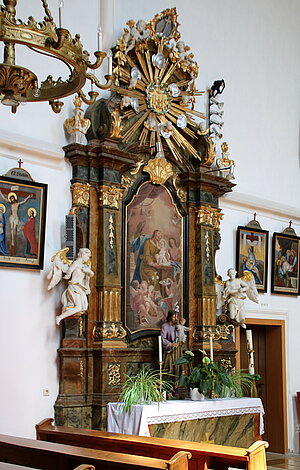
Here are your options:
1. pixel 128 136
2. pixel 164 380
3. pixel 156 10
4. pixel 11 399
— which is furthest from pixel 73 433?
pixel 156 10

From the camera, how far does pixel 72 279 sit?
28.7ft

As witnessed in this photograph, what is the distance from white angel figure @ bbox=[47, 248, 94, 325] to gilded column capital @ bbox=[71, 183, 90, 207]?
29.8 inches

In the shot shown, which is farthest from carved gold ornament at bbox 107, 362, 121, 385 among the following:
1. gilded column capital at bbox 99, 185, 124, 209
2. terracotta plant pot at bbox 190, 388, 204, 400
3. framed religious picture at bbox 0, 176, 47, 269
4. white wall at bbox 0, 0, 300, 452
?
gilded column capital at bbox 99, 185, 124, 209

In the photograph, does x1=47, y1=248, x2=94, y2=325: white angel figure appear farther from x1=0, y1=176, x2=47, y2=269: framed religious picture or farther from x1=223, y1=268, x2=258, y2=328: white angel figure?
x1=223, y1=268, x2=258, y2=328: white angel figure

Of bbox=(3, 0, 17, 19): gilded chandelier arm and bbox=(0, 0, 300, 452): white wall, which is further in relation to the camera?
bbox=(0, 0, 300, 452): white wall

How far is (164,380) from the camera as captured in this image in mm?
9797

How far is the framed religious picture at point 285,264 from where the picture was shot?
1284 cm

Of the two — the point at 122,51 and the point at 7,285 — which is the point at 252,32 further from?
the point at 7,285

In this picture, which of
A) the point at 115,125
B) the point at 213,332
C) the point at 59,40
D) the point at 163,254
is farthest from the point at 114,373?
the point at 59,40

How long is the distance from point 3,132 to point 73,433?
3.76m

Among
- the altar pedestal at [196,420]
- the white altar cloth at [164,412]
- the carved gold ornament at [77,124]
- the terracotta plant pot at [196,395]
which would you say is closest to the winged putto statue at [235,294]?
the altar pedestal at [196,420]

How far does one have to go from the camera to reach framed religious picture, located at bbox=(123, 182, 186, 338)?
9859 millimetres

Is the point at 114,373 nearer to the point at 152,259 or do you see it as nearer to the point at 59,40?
the point at 152,259

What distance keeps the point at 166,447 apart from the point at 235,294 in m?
5.14
